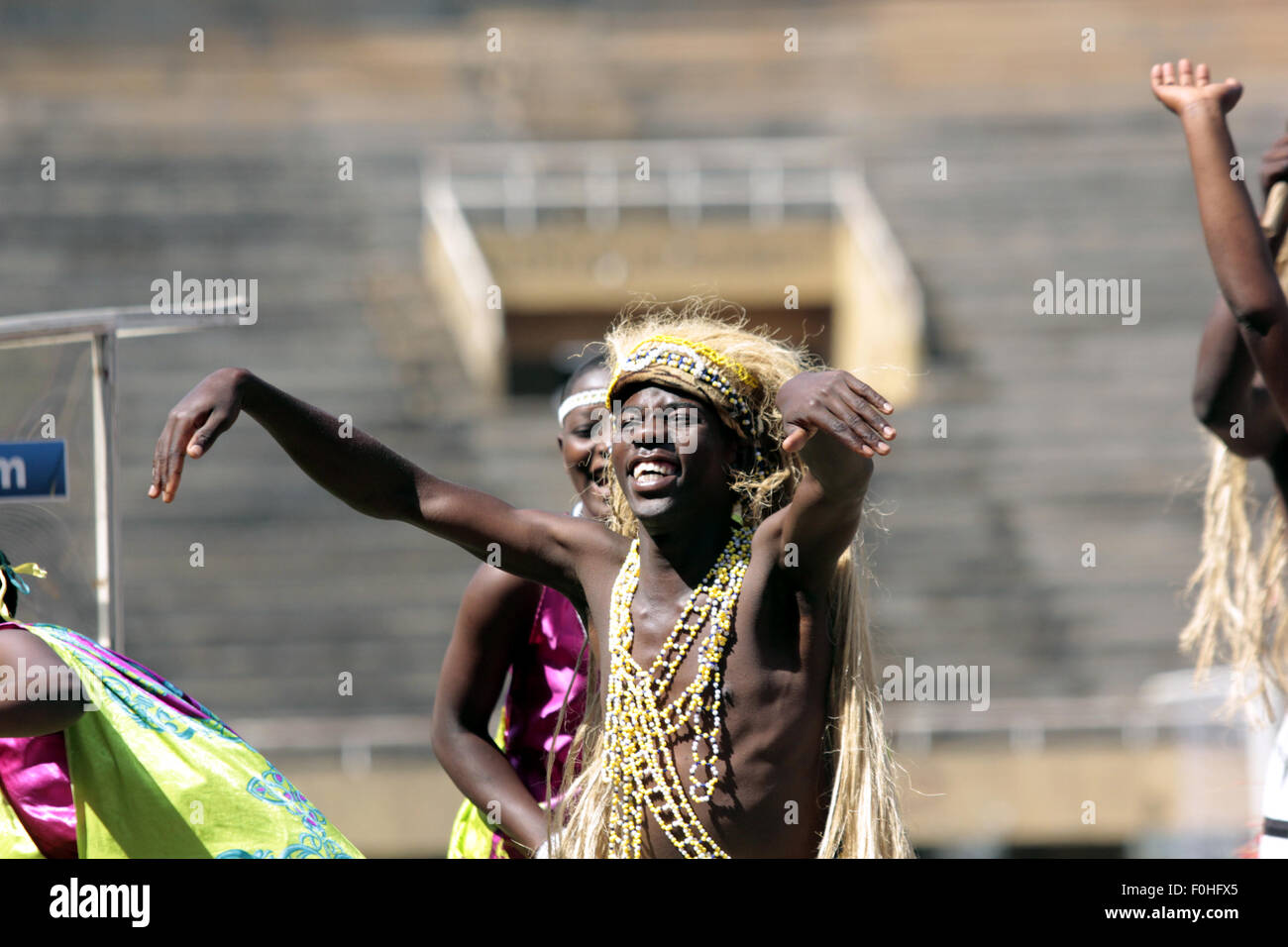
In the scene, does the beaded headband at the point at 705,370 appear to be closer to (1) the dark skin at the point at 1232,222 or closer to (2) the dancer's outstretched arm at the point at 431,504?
(2) the dancer's outstretched arm at the point at 431,504

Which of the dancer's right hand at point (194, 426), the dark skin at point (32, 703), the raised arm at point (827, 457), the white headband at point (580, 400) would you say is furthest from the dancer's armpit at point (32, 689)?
the white headband at point (580, 400)

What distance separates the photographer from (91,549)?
3178mm

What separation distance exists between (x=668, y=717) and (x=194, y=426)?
0.92 m

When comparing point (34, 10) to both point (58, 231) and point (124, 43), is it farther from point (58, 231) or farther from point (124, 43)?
point (58, 231)

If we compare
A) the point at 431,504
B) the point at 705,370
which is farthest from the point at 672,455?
the point at 431,504

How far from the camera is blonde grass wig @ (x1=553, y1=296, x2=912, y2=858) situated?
2.67 m

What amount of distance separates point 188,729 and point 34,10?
14.2m

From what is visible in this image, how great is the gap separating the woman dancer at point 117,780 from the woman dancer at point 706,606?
0.44 m

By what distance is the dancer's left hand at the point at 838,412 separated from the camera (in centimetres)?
227

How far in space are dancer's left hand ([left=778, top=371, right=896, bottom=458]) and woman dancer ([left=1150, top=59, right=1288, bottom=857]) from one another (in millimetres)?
773

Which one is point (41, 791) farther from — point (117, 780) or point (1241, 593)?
point (1241, 593)

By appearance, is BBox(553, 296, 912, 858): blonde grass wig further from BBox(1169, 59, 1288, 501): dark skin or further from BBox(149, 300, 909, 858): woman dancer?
BBox(1169, 59, 1288, 501): dark skin

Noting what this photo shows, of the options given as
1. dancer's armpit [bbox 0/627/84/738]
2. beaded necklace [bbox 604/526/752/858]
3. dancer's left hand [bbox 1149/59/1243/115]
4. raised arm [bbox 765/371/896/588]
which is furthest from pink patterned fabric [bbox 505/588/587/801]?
dancer's left hand [bbox 1149/59/1243/115]
